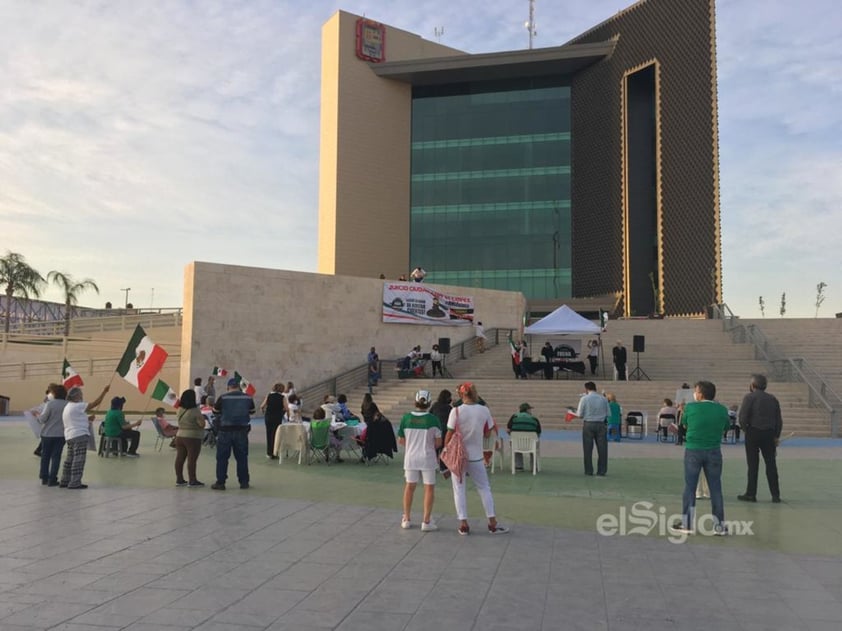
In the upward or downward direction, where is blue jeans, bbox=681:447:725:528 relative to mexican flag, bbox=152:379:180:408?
downward

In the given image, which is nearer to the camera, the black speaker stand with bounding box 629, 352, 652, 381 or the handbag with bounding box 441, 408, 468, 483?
the handbag with bounding box 441, 408, 468, 483

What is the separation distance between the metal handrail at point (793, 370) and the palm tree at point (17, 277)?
37.6 metres

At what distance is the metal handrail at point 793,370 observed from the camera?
65.6 feet

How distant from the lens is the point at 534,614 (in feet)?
15.3

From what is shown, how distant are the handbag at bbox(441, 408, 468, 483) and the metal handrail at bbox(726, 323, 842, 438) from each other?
1590cm

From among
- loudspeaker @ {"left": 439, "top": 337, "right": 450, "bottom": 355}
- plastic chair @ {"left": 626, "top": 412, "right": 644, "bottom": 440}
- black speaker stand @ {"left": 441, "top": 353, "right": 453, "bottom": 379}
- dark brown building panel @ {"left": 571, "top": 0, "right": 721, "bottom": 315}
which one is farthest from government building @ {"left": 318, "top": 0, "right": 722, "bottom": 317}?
plastic chair @ {"left": 626, "top": 412, "right": 644, "bottom": 440}

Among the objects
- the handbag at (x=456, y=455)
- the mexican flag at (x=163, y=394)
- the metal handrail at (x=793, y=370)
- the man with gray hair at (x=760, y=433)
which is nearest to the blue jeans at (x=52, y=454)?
the mexican flag at (x=163, y=394)

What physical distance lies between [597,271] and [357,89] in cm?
2291

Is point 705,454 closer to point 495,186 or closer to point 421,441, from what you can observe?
point 421,441

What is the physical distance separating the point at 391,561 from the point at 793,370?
810 inches

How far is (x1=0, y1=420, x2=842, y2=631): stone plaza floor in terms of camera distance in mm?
4625

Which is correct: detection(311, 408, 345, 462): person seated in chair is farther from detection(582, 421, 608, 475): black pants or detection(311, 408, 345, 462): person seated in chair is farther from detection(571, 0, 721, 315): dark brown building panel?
detection(571, 0, 721, 315): dark brown building panel

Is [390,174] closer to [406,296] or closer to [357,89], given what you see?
[357,89]

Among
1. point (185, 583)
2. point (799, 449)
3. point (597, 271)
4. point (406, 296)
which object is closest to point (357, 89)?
point (597, 271)
